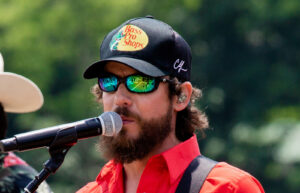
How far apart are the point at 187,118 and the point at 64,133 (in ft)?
2.98

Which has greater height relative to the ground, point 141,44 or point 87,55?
point 141,44

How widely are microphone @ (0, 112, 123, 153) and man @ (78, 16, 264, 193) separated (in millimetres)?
286

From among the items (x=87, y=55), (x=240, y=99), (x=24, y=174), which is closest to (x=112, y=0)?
(x=87, y=55)

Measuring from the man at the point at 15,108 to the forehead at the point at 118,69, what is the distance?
0.88m

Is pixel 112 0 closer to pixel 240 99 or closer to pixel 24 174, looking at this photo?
pixel 240 99

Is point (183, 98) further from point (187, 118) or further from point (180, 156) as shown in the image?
point (180, 156)

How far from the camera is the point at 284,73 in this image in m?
23.5

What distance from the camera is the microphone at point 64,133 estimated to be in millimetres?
2975

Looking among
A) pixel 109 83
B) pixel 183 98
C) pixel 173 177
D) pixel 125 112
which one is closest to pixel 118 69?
pixel 109 83

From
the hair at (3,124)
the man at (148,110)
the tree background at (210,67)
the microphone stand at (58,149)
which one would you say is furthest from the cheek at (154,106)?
the tree background at (210,67)

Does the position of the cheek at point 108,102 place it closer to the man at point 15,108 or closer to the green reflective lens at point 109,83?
the green reflective lens at point 109,83

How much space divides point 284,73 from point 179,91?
20.3m

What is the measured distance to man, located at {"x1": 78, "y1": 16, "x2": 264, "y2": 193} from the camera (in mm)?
3480

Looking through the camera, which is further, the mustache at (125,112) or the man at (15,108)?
the man at (15,108)
